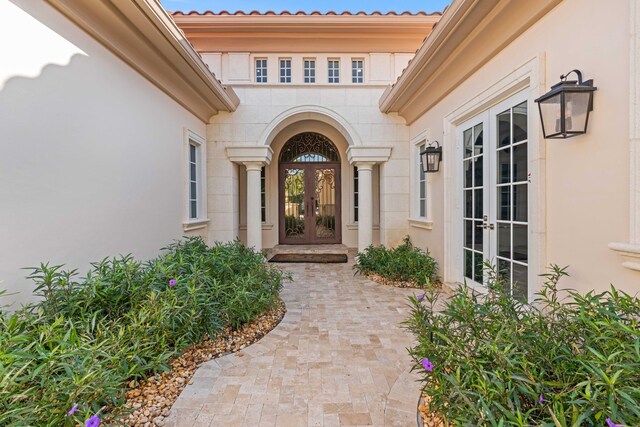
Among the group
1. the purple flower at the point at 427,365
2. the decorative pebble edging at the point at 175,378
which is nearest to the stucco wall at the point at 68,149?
the decorative pebble edging at the point at 175,378

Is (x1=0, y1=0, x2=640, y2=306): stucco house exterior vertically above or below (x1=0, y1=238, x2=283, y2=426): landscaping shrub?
above

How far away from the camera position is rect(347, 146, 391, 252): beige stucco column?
6.06 meters

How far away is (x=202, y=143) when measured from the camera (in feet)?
18.7

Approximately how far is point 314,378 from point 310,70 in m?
5.91

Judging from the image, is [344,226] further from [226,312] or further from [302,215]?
[226,312]

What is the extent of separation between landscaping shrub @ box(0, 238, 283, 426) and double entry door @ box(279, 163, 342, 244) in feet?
14.4

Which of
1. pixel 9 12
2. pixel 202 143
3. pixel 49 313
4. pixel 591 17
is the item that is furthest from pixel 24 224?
pixel 591 17

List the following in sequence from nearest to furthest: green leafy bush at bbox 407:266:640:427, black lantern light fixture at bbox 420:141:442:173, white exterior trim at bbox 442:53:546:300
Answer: green leafy bush at bbox 407:266:640:427
white exterior trim at bbox 442:53:546:300
black lantern light fixture at bbox 420:141:442:173

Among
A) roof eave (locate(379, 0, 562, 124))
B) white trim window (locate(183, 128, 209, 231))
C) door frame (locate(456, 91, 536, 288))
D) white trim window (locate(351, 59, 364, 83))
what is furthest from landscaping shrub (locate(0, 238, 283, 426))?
white trim window (locate(351, 59, 364, 83))

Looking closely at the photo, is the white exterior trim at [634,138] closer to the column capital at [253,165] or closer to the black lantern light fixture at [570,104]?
the black lantern light fixture at [570,104]

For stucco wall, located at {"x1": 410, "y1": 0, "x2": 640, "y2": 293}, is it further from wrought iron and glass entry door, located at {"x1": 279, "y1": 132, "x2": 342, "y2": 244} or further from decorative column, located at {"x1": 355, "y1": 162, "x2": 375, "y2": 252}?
wrought iron and glass entry door, located at {"x1": 279, "y1": 132, "x2": 342, "y2": 244}

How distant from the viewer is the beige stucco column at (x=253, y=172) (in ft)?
19.7

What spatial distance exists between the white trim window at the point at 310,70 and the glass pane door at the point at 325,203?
2288 mm

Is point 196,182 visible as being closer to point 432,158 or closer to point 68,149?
point 68,149
